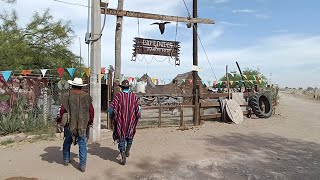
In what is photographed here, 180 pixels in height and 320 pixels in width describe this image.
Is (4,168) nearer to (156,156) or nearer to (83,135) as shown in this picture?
(83,135)

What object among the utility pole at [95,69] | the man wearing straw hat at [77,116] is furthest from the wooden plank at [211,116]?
the man wearing straw hat at [77,116]

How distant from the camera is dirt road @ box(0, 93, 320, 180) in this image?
6.21m

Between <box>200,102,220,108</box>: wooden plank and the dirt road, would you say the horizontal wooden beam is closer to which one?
<box>200,102,220,108</box>: wooden plank

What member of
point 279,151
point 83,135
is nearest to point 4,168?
point 83,135

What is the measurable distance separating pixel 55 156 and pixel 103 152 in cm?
104

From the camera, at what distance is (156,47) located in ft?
40.0

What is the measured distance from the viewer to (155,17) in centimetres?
1170

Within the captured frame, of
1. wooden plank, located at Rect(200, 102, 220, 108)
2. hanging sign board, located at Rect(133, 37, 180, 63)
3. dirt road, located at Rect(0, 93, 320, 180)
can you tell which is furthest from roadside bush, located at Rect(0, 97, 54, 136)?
wooden plank, located at Rect(200, 102, 220, 108)

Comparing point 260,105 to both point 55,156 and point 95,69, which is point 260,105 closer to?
point 95,69

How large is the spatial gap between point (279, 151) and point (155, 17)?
6089 millimetres

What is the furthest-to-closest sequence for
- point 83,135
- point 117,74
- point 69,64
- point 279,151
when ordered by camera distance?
point 69,64 → point 117,74 → point 279,151 → point 83,135

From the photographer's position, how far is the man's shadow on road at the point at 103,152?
286 inches

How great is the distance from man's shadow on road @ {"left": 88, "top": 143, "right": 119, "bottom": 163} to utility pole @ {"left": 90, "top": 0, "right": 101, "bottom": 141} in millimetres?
584

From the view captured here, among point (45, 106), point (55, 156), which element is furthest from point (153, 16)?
point (55, 156)
